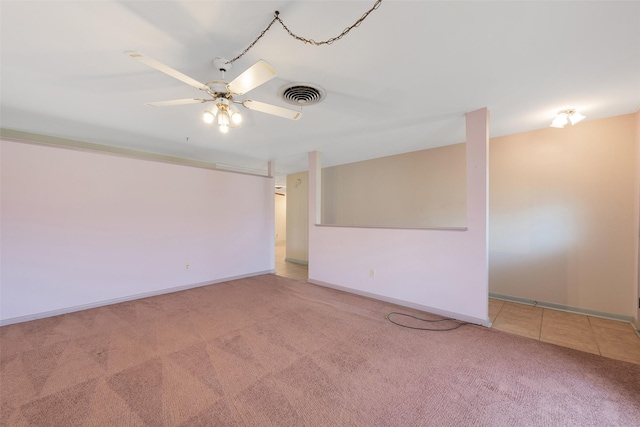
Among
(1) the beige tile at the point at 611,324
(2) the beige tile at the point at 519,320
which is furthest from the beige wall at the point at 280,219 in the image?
(1) the beige tile at the point at 611,324

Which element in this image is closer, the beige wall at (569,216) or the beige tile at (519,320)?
the beige tile at (519,320)

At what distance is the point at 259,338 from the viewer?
2.42 m

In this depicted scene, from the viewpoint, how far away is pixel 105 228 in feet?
11.4

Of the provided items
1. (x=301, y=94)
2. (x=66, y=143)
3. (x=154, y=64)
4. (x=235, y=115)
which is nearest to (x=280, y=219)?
(x=66, y=143)

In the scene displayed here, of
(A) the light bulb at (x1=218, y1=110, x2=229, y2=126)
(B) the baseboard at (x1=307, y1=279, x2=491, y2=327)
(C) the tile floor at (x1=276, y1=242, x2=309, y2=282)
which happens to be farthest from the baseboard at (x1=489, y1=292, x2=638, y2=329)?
(A) the light bulb at (x1=218, y1=110, x2=229, y2=126)

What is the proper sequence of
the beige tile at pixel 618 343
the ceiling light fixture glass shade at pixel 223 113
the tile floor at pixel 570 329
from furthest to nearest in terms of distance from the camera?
the tile floor at pixel 570 329 → the beige tile at pixel 618 343 → the ceiling light fixture glass shade at pixel 223 113

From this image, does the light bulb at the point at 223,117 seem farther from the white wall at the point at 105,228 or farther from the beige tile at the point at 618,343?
the beige tile at the point at 618,343

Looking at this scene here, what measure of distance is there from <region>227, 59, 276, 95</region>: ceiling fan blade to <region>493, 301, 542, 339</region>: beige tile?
3.37 metres

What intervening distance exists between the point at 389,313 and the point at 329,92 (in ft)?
8.89

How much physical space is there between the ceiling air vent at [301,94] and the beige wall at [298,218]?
161 inches

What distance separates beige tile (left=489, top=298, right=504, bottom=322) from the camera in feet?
9.90

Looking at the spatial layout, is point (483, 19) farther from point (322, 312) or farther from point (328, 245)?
point (328, 245)

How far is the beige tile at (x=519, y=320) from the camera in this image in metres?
2.63

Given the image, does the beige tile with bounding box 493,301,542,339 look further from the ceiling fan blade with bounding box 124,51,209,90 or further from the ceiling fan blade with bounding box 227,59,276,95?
the ceiling fan blade with bounding box 124,51,209,90
